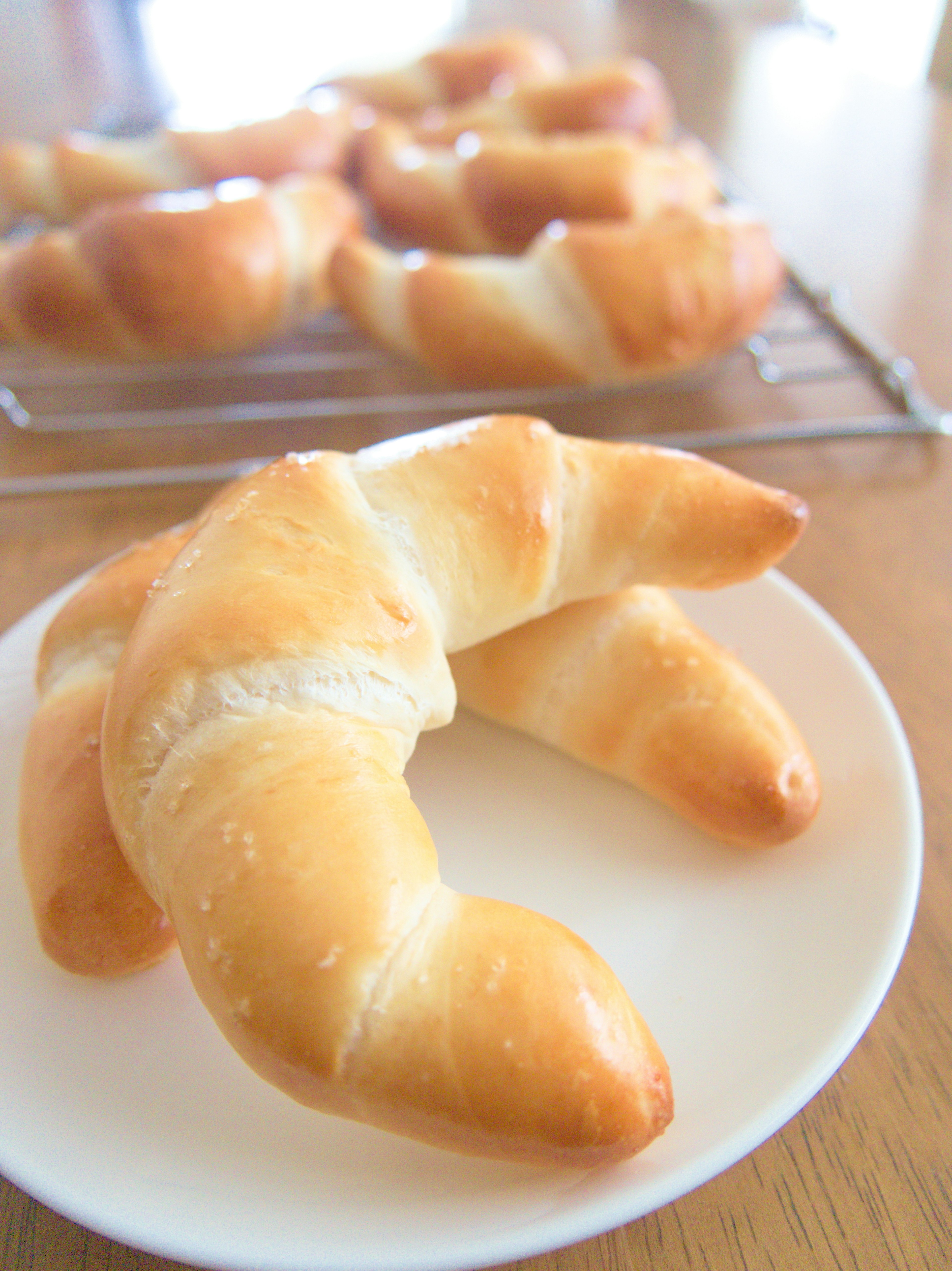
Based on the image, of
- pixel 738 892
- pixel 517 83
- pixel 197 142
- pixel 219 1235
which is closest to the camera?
pixel 219 1235

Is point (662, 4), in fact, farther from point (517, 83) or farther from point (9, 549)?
point (9, 549)

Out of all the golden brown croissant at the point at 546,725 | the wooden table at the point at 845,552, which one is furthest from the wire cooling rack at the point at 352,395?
the golden brown croissant at the point at 546,725

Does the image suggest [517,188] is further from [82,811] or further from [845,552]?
[82,811]

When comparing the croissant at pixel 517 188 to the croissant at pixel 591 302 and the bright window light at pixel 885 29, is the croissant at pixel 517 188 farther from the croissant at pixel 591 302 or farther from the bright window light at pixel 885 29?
the bright window light at pixel 885 29

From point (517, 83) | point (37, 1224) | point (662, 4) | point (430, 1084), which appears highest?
point (662, 4)

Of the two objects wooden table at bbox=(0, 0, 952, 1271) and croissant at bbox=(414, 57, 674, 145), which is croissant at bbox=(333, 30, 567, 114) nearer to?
croissant at bbox=(414, 57, 674, 145)

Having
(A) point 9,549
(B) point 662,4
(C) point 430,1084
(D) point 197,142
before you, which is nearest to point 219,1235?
(C) point 430,1084

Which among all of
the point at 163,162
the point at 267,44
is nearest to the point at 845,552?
the point at 163,162
